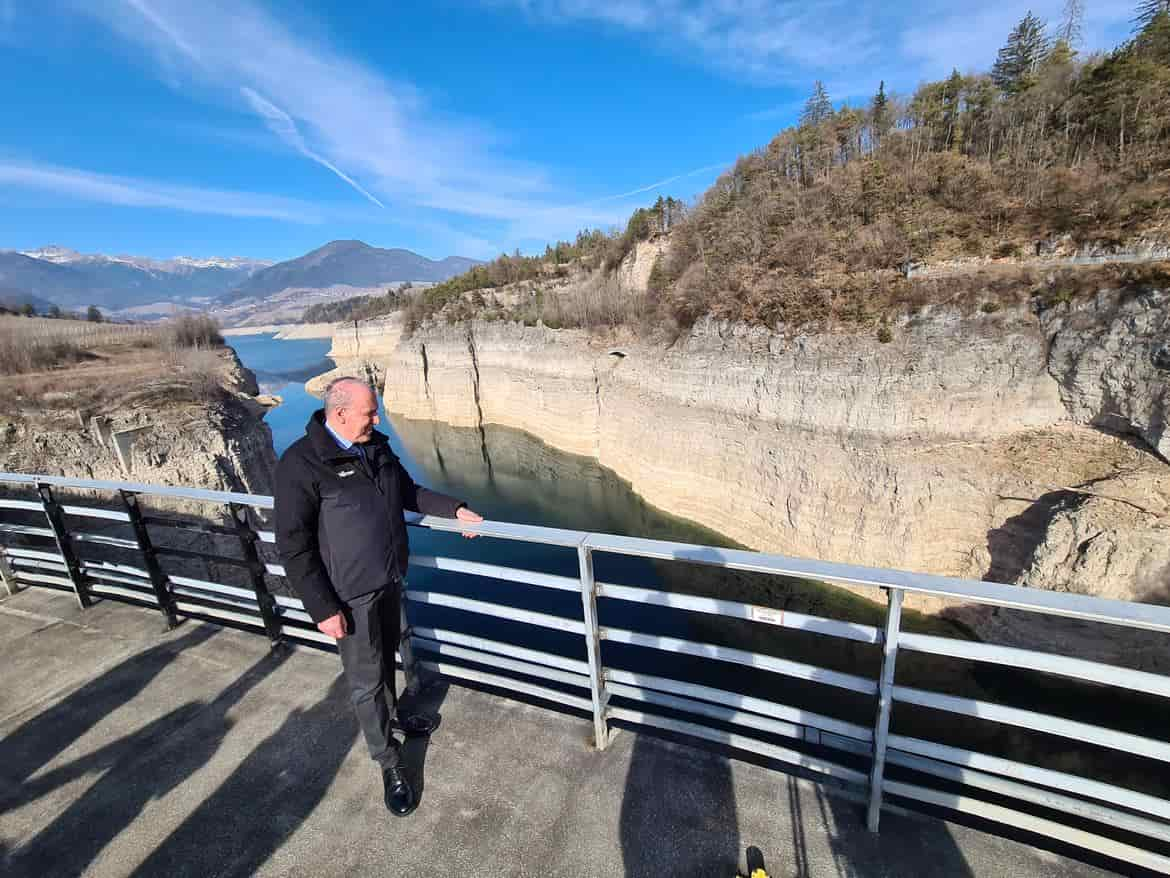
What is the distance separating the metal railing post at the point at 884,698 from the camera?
5.33 ft

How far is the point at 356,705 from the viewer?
2.18 meters

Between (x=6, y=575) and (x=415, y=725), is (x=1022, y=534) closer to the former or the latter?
(x=415, y=725)

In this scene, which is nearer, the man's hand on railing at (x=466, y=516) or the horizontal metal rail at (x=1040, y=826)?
the horizontal metal rail at (x=1040, y=826)

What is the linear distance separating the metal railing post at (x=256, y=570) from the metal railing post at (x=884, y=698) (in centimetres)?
320

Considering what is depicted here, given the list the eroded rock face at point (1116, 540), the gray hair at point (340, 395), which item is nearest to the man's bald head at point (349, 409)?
the gray hair at point (340, 395)

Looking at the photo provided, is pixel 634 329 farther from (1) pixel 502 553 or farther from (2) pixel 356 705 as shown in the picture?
(2) pixel 356 705

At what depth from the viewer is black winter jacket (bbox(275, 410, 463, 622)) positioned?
1.98 meters

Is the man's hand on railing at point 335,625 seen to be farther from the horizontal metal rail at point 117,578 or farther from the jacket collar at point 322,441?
the horizontal metal rail at point 117,578

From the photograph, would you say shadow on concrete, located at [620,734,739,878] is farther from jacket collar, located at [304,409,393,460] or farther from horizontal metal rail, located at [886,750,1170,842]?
jacket collar, located at [304,409,393,460]

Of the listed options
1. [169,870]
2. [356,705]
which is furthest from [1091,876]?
[169,870]

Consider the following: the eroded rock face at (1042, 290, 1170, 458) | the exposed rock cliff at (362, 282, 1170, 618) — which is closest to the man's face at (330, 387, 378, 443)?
the exposed rock cliff at (362, 282, 1170, 618)

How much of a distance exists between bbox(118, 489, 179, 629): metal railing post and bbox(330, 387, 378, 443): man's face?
2.03 metres

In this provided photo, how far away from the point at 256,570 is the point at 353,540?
1434mm

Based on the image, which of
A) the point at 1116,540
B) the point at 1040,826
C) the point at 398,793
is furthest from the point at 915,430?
the point at 398,793
